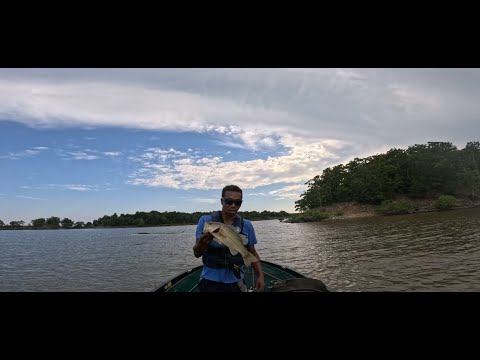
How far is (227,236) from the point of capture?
446 centimetres

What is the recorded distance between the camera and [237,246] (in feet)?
14.7

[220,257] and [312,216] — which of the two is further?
[312,216]

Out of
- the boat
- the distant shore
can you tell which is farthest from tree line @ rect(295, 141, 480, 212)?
the boat

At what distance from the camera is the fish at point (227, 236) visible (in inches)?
172

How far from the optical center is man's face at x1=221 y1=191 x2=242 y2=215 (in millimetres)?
4820

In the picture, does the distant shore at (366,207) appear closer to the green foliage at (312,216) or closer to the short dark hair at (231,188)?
the green foliage at (312,216)

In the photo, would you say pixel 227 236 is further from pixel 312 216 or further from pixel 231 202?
pixel 312 216

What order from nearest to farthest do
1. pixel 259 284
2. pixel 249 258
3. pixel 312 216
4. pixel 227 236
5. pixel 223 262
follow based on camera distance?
pixel 227 236, pixel 249 258, pixel 223 262, pixel 259 284, pixel 312 216

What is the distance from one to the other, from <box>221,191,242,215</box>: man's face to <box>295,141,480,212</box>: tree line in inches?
4036

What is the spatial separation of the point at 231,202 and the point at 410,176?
112 metres

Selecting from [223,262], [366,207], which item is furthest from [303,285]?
[366,207]
